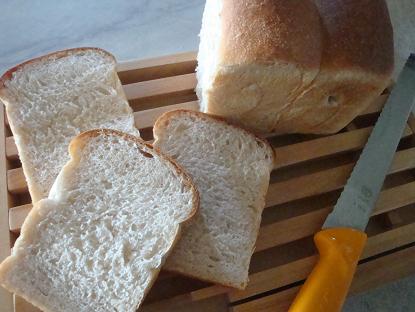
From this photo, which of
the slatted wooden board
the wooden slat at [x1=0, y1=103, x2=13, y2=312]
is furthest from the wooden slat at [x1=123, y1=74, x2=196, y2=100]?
the wooden slat at [x1=0, y1=103, x2=13, y2=312]


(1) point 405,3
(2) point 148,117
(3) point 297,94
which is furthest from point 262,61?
(1) point 405,3

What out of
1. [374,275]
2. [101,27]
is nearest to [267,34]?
[374,275]

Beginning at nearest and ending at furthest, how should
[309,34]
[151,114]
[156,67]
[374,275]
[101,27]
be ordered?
[309,34] < [374,275] < [151,114] < [156,67] < [101,27]

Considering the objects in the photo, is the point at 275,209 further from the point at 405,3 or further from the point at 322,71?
the point at 405,3

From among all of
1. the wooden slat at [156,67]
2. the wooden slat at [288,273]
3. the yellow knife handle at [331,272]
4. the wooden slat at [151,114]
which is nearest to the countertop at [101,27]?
the wooden slat at [156,67]

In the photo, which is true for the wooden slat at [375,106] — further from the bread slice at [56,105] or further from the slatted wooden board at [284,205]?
the bread slice at [56,105]

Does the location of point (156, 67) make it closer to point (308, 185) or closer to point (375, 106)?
point (308, 185)

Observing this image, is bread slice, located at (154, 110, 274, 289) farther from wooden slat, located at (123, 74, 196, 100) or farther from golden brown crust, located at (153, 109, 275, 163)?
wooden slat, located at (123, 74, 196, 100)
